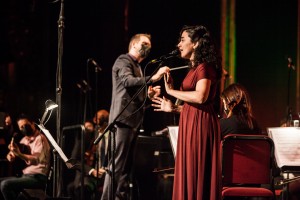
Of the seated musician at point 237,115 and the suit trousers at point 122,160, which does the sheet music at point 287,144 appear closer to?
the seated musician at point 237,115

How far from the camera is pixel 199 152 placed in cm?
402

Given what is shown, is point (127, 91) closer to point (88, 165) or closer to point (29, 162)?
point (88, 165)

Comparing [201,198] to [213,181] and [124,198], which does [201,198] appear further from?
[124,198]

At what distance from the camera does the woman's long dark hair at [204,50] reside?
163 inches

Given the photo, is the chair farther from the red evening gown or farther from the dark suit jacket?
the dark suit jacket

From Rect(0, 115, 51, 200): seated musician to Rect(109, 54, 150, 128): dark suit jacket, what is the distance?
1930 mm

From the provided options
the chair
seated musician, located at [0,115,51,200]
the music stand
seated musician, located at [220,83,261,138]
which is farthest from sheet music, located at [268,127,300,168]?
seated musician, located at [0,115,51,200]

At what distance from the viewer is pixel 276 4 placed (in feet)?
26.8

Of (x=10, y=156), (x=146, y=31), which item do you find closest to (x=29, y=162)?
(x=10, y=156)

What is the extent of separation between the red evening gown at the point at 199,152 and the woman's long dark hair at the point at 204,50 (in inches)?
2.7

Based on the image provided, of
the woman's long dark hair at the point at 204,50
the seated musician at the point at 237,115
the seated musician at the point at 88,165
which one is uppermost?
the woman's long dark hair at the point at 204,50

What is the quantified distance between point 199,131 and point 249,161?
17.2 inches

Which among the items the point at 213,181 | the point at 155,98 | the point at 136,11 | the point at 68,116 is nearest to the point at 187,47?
the point at 155,98

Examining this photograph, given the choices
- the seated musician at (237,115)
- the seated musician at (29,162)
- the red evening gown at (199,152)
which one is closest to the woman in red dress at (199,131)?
the red evening gown at (199,152)
